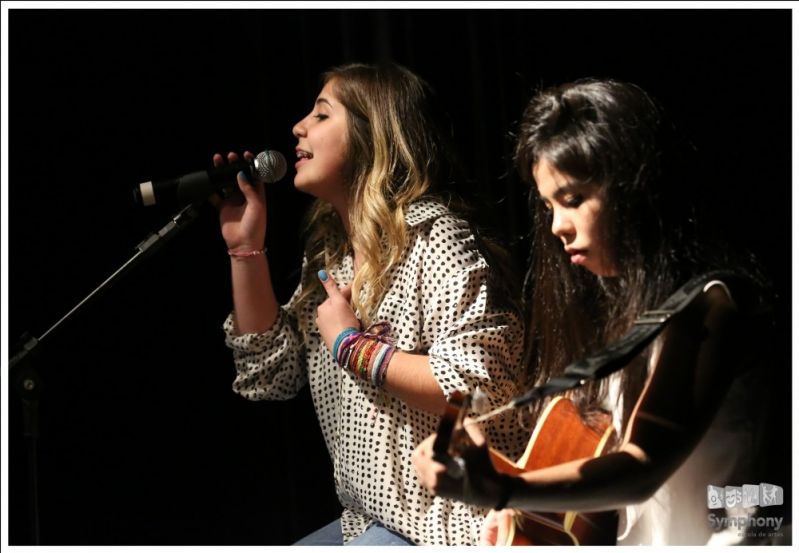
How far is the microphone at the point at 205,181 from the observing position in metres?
1.74

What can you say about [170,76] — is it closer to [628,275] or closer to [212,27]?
[212,27]

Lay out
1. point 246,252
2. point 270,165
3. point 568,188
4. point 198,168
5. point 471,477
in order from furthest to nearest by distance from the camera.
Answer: point 198,168
point 246,252
point 270,165
point 568,188
point 471,477

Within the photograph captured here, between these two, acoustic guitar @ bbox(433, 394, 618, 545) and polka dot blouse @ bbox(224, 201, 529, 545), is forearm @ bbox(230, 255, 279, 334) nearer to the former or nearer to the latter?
polka dot blouse @ bbox(224, 201, 529, 545)

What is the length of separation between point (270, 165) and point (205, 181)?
0.13 m

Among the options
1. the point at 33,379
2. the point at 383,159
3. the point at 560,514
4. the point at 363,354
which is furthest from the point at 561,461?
the point at 33,379

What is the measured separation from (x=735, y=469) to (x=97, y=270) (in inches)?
63.6

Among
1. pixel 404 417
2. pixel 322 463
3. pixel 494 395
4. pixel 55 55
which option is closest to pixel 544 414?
pixel 494 395

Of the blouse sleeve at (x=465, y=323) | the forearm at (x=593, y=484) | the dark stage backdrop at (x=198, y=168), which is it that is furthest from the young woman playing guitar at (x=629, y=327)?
the dark stage backdrop at (x=198, y=168)

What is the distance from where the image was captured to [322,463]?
97.8 inches

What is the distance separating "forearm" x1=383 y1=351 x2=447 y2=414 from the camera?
170cm

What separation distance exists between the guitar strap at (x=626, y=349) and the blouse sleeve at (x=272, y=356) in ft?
2.68

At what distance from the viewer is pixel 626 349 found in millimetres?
1297

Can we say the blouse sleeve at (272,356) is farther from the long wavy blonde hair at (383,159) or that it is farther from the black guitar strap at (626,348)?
the black guitar strap at (626,348)

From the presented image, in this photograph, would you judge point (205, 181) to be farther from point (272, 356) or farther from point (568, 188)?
point (568, 188)
